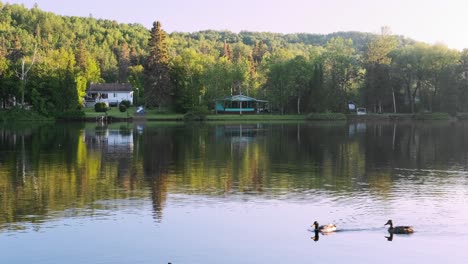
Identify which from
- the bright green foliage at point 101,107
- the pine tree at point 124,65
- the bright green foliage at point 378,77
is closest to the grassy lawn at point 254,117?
the bright green foliage at point 378,77

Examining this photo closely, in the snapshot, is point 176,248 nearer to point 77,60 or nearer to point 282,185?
point 282,185

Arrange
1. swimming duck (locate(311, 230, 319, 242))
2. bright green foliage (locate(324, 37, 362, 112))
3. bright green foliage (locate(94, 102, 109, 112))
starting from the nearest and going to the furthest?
swimming duck (locate(311, 230, 319, 242)) → bright green foliage (locate(94, 102, 109, 112)) → bright green foliage (locate(324, 37, 362, 112))

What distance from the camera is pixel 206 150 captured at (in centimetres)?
5000

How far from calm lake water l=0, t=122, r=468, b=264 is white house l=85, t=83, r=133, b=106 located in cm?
7371

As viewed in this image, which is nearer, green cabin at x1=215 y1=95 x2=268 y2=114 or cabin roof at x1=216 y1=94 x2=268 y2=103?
cabin roof at x1=216 y1=94 x2=268 y2=103

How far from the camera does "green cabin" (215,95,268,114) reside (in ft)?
383

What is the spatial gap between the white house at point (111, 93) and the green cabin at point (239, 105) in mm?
17707

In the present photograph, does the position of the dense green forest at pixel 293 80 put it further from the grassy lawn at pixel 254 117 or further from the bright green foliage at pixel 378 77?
the grassy lawn at pixel 254 117

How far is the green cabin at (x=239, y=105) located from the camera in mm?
116688

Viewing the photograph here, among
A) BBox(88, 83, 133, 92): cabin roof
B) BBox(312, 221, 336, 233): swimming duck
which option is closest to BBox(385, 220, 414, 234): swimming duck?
BBox(312, 221, 336, 233): swimming duck

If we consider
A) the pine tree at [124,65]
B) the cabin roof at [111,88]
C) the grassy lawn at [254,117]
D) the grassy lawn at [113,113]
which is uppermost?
the pine tree at [124,65]

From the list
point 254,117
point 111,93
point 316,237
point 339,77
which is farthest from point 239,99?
point 316,237

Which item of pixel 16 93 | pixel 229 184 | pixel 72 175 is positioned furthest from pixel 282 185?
pixel 16 93

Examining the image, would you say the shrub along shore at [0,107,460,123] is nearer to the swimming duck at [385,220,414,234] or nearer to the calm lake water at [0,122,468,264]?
the calm lake water at [0,122,468,264]
